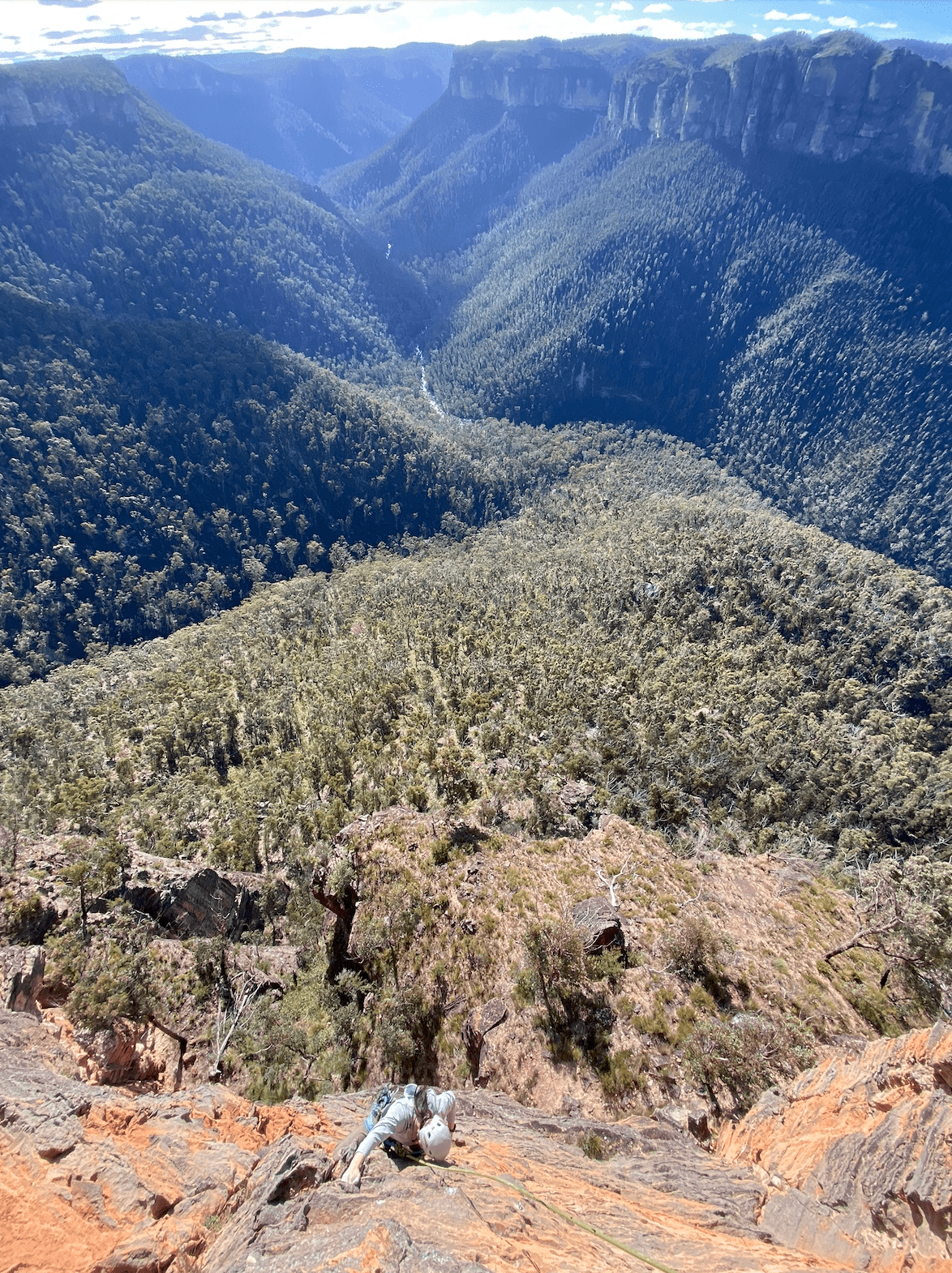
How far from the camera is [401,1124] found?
55.2 ft

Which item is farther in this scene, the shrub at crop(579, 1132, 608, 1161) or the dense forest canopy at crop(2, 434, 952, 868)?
the dense forest canopy at crop(2, 434, 952, 868)

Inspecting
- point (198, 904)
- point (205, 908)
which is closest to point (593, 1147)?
point (205, 908)

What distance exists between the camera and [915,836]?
7156 cm

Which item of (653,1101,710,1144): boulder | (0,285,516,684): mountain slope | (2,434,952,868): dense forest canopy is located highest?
(0,285,516,684): mountain slope

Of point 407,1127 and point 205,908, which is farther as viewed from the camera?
point 205,908

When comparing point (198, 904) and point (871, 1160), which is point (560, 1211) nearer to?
point (871, 1160)

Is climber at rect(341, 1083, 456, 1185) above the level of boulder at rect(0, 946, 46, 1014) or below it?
below

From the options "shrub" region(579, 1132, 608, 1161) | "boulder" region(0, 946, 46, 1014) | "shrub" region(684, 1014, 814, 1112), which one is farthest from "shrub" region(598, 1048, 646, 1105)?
"boulder" region(0, 946, 46, 1014)

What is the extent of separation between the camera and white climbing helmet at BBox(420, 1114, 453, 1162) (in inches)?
647

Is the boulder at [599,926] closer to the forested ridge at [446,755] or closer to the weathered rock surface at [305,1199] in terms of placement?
the forested ridge at [446,755]

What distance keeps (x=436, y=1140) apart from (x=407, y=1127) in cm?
99

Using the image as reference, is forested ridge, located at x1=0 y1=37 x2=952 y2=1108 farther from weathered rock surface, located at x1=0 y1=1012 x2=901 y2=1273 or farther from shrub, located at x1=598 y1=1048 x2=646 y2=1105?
weathered rock surface, located at x1=0 y1=1012 x2=901 y2=1273

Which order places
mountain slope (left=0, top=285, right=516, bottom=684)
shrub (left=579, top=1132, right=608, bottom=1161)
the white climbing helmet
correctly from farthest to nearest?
mountain slope (left=0, top=285, right=516, bottom=684)
shrub (left=579, top=1132, right=608, bottom=1161)
the white climbing helmet

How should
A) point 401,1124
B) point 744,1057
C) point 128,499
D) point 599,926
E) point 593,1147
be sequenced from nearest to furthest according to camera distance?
1. point 401,1124
2. point 593,1147
3. point 744,1057
4. point 599,926
5. point 128,499
